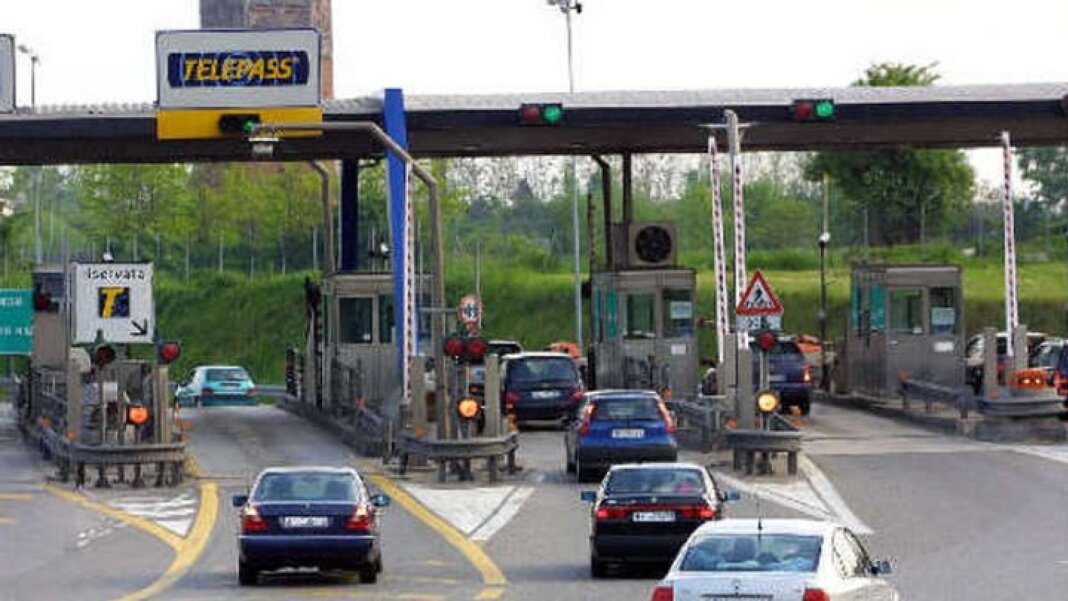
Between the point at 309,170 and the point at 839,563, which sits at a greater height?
the point at 309,170

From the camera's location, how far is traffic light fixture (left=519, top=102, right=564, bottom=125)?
5259cm

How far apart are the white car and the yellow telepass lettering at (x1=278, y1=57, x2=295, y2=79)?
30.4 meters

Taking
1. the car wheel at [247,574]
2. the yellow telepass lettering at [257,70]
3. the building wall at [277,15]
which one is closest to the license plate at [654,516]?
the car wheel at [247,574]

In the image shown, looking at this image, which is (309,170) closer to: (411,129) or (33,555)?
(411,129)

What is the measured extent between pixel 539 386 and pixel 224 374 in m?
22.4

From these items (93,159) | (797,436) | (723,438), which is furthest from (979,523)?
(93,159)

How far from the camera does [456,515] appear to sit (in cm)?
3909

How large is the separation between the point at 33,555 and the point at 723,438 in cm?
1556

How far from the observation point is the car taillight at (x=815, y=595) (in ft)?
61.9

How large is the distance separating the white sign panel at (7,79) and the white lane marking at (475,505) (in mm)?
14225

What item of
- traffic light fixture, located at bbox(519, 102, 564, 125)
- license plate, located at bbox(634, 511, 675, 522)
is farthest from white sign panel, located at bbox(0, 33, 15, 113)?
license plate, located at bbox(634, 511, 675, 522)

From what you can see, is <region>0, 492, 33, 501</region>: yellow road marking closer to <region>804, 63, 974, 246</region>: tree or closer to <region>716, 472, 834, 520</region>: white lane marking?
<region>716, 472, 834, 520</region>: white lane marking

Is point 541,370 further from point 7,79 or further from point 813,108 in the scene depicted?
point 7,79

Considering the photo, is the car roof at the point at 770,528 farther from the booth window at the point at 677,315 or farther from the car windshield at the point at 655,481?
the booth window at the point at 677,315
